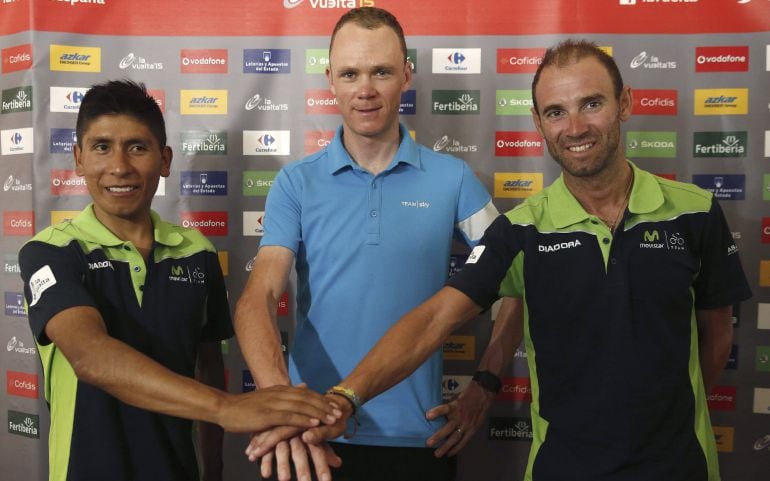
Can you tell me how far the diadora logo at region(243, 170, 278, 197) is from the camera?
282cm

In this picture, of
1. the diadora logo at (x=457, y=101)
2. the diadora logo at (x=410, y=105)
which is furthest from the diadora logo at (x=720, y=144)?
the diadora logo at (x=410, y=105)

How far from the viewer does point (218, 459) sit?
2062 mm

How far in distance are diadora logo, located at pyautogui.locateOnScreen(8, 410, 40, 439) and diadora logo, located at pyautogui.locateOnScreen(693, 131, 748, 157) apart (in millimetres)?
3191

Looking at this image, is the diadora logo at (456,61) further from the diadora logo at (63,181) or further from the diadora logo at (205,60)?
the diadora logo at (63,181)

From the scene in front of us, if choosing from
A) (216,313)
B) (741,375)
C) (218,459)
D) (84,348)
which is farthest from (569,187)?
(741,375)

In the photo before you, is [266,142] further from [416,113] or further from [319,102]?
[416,113]

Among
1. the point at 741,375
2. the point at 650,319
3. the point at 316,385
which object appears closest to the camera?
→ the point at 650,319

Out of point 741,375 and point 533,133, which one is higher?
point 533,133

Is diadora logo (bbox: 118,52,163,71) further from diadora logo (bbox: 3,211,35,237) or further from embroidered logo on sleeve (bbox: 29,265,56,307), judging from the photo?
embroidered logo on sleeve (bbox: 29,265,56,307)

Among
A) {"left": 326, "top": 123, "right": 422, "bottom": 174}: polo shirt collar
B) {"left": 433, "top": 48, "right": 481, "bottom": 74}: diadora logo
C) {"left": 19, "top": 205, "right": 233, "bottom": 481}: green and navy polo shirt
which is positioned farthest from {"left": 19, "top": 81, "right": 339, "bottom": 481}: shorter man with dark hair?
{"left": 433, "top": 48, "right": 481, "bottom": 74}: diadora logo

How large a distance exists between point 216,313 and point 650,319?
1252 mm

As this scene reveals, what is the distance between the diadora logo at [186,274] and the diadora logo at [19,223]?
4.77 ft

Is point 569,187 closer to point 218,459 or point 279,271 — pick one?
point 279,271

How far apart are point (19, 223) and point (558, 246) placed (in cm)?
250
